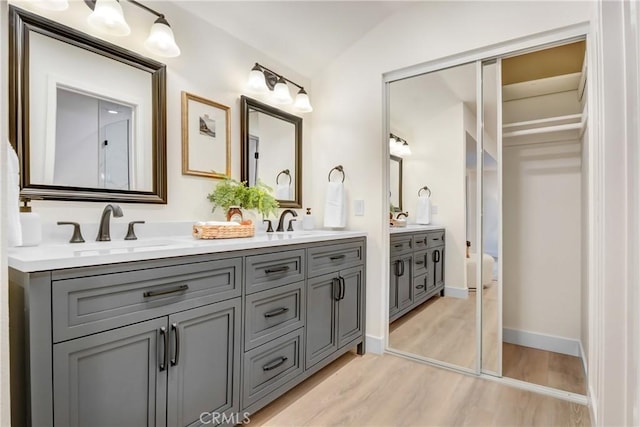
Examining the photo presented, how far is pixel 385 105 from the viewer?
101 inches

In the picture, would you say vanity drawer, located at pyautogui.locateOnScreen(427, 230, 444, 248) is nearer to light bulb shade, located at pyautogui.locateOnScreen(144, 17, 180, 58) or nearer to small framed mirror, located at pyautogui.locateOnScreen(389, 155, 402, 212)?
small framed mirror, located at pyautogui.locateOnScreen(389, 155, 402, 212)

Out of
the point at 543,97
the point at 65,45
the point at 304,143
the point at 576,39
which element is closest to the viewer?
the point at 65,45

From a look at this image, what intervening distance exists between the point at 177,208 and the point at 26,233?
28.3 inches

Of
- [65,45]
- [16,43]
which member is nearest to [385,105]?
[65,45]

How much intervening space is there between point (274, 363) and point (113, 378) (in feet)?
2.68

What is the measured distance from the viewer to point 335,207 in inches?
104

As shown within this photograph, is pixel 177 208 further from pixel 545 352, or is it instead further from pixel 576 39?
pixel 545 352

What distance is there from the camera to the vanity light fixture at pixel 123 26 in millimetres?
1514

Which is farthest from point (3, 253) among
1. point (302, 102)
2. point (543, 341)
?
point (543, 341)

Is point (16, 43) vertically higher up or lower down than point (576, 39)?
lower down

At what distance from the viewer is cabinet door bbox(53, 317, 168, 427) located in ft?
3.30

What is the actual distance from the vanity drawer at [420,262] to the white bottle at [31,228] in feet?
7.62

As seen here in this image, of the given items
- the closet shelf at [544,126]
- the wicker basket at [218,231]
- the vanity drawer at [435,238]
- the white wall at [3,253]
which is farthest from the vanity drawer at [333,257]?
the white wall at [3,253]

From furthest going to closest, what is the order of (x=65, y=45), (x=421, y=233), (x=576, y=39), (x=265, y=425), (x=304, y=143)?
(x=304, y=143), (x=421, y=233), (x=576, y=39), (x=265, y=425), (x=65, y=45)
